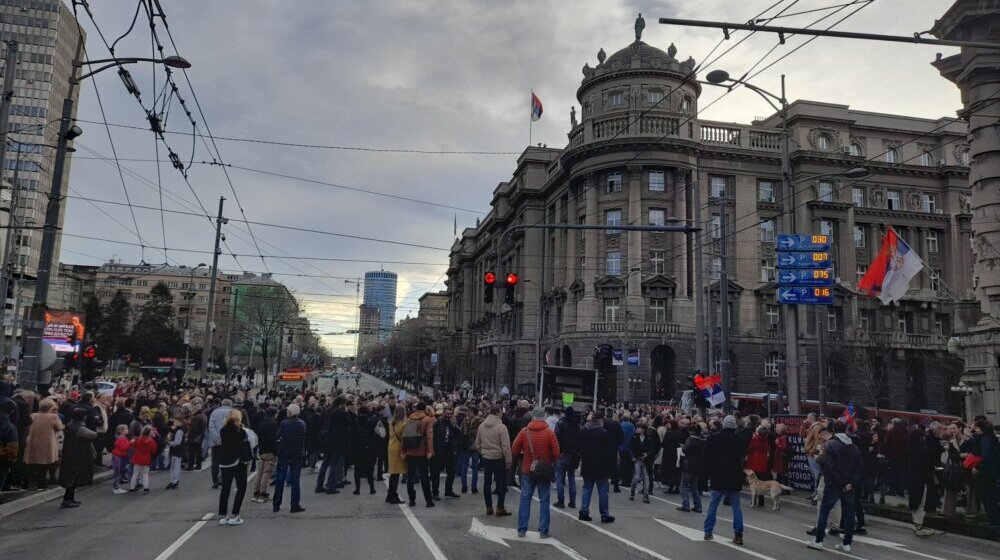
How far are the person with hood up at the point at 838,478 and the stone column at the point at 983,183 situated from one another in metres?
13.3

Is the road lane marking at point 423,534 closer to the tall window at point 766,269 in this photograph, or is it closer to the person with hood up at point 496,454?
the person with hood up at point 496,454

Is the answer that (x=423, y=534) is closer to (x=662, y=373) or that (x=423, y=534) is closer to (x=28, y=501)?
(x=28, y=501)

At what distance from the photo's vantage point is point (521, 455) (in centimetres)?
1098

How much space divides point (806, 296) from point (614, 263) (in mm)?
31515

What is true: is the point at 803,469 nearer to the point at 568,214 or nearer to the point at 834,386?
the point at 834,386

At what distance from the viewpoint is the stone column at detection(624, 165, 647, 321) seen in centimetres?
4756

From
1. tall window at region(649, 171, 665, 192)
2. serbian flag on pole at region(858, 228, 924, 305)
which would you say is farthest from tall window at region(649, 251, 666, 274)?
serbian flag on pole at region(858, 228, 924, 305)

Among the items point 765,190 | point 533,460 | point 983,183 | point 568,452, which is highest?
point 765,190

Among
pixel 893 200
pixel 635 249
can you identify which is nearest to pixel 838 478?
pixel 635 249

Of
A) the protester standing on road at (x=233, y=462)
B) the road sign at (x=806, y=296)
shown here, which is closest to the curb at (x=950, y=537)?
the road sign at (x=806, y=296)

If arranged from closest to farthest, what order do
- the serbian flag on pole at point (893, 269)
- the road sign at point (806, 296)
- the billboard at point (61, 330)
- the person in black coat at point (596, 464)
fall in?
the person in black coat at point (596, 464), the road sign at point (806, 296), the serbian flag on pole at point (893, 269), the billboard at point (61, 330)

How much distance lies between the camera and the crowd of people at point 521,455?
9906mm

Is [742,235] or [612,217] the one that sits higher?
[612,217]

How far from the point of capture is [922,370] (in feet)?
165
